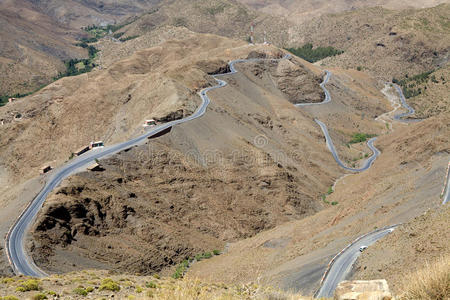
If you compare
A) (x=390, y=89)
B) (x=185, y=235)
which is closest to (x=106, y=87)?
(x=185, y=235)

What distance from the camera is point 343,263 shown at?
2583 centimetres

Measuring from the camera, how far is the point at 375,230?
97.1ft

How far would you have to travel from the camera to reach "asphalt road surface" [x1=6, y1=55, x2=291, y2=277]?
84.7 feet

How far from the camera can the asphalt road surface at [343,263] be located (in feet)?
76.3

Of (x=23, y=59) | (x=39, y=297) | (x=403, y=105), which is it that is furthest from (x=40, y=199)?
(x=23, y=59)

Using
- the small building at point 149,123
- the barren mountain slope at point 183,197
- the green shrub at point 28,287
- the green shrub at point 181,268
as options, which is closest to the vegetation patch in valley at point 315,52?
the barren mountain slope at point 183,197

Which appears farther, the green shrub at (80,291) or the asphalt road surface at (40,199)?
the asphalt road surface at (40,199)

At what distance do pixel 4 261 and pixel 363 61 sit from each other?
15444cm

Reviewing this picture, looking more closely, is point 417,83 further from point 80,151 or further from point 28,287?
point 28,287

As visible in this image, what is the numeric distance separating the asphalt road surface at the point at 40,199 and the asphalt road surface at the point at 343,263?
1869cm

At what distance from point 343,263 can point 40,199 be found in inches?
1015

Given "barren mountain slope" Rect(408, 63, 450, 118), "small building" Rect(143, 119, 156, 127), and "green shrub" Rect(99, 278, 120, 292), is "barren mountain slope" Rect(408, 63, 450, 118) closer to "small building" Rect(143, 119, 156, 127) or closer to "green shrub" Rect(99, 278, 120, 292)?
"small building" Rect(143, 119, 156, 127)

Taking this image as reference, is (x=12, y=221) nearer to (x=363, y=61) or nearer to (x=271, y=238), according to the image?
(x=271, y=238)

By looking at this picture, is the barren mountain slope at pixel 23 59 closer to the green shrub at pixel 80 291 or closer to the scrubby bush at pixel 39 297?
the green shrub at pixel 80 291
